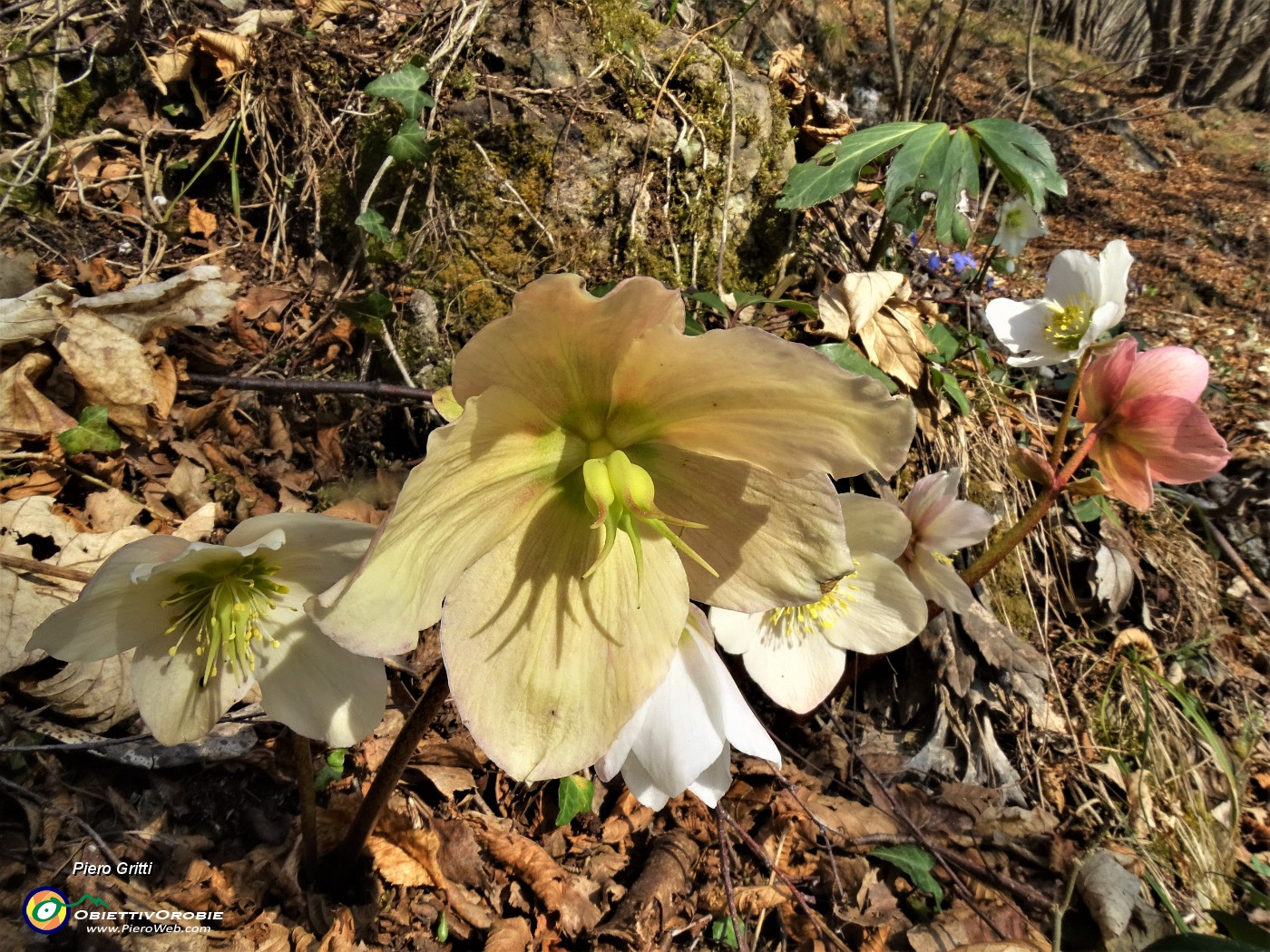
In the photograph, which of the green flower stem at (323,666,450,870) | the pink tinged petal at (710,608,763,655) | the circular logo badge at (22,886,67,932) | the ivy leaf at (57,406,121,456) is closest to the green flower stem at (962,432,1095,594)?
the pink tinged petal at (710,608,763,655)

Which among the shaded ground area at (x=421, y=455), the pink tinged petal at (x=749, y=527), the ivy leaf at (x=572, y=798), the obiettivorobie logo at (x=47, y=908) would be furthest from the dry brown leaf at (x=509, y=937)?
the pink tinged petal at (x=749, y=527)

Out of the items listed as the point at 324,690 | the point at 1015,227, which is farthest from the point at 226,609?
the point at 1015,227

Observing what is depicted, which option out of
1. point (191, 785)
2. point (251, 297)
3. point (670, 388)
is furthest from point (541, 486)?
point (251, 297)

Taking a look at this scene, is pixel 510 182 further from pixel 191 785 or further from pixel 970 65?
pixel 970 65

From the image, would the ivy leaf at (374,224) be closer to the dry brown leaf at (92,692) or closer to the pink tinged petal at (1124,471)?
the dry brown leaf at (92,692)

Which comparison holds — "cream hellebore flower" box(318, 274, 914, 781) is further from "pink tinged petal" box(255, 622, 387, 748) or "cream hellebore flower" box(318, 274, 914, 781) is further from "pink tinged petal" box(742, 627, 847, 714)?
"pink tinged petal" box(742, 627, 847, 714)

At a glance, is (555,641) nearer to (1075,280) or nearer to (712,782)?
(712,782)
